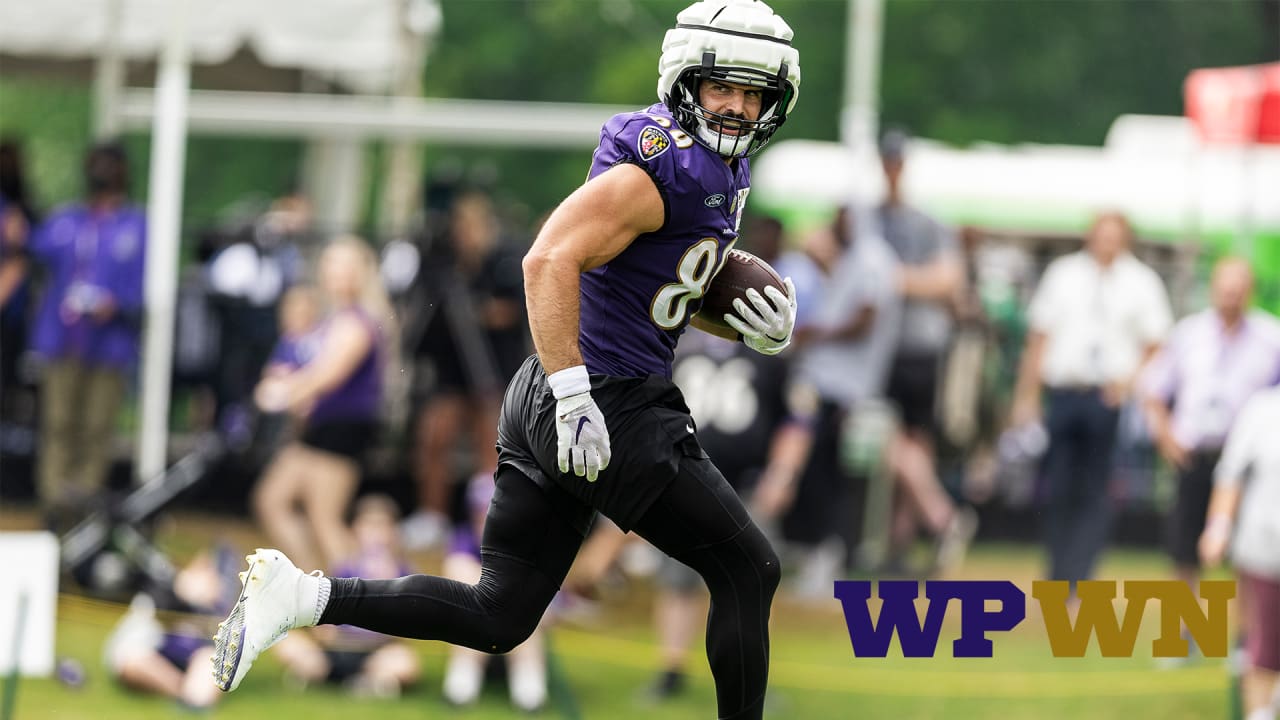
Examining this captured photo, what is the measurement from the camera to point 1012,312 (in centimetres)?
1395

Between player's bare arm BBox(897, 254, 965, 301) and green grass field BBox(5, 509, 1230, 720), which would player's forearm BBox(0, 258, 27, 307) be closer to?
green grass field BBox(5, 509, 1230, 720)

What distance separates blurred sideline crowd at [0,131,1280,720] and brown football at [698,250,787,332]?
11.1 feet

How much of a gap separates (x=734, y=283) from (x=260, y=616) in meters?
1.51

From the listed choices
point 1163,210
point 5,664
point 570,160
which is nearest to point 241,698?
point 5,664

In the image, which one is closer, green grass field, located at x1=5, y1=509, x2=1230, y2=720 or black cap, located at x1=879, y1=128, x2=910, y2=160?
green grass field, located at x1=5, y1=509, x2=1230, y2=720

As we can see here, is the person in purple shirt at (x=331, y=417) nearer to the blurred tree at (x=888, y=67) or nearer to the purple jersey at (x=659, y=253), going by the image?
the purple jersey at (x=659, y=253)

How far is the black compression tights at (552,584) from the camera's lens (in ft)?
15.0

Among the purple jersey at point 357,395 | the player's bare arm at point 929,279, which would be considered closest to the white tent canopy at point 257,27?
the purple jersey at point 357,395

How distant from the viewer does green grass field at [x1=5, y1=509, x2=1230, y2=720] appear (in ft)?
25.0

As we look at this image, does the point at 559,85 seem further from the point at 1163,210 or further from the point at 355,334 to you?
the point at 355,334

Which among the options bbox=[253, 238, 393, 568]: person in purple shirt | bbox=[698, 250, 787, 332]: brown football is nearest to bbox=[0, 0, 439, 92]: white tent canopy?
bbox=[253, 238, 393, 568]: person in purple shirt

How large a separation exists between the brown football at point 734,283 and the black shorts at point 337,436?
4.18 metres

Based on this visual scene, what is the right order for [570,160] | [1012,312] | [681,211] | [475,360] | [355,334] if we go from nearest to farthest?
[681,211]
[355,334]
[475,360]
[1012,312]
[570,160]

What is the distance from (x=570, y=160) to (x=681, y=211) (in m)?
19.8
